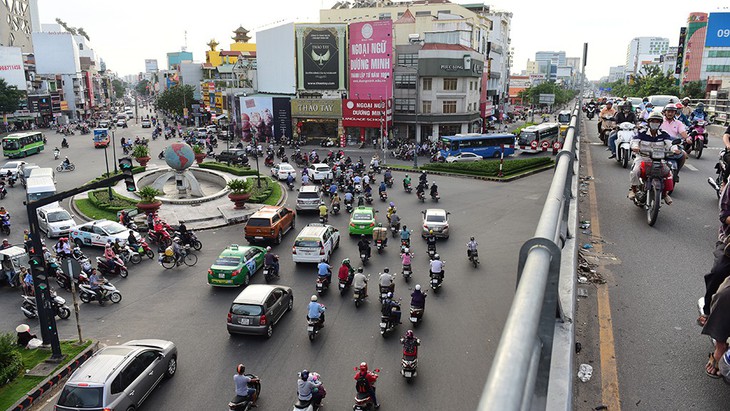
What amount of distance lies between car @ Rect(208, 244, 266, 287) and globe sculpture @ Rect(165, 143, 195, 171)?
15715mm

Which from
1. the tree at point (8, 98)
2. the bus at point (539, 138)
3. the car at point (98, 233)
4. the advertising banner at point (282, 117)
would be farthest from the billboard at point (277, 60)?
the car at point (98, 233)

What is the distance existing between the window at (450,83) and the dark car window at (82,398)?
50472 mm

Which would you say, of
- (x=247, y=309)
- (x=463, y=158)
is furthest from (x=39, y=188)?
(x=463, y=158)

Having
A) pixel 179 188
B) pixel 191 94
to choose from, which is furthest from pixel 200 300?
pixel 191 94

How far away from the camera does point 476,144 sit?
4431 centimetres

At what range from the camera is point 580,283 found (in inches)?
214

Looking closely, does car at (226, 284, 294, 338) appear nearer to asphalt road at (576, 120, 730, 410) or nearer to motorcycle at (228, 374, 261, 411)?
motorcycle at (228, 374, 261, 411)

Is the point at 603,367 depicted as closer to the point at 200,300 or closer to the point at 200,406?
the point at 200,406

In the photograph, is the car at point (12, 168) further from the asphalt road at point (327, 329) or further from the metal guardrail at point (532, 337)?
the metal guardrail at point (532, 337)

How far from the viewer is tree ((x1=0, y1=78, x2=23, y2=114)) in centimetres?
6819

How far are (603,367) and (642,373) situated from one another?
0.85 feet

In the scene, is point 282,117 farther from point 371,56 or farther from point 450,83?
point 450,83

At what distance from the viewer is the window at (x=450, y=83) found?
5525cm

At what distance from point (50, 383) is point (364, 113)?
45.1 meters
